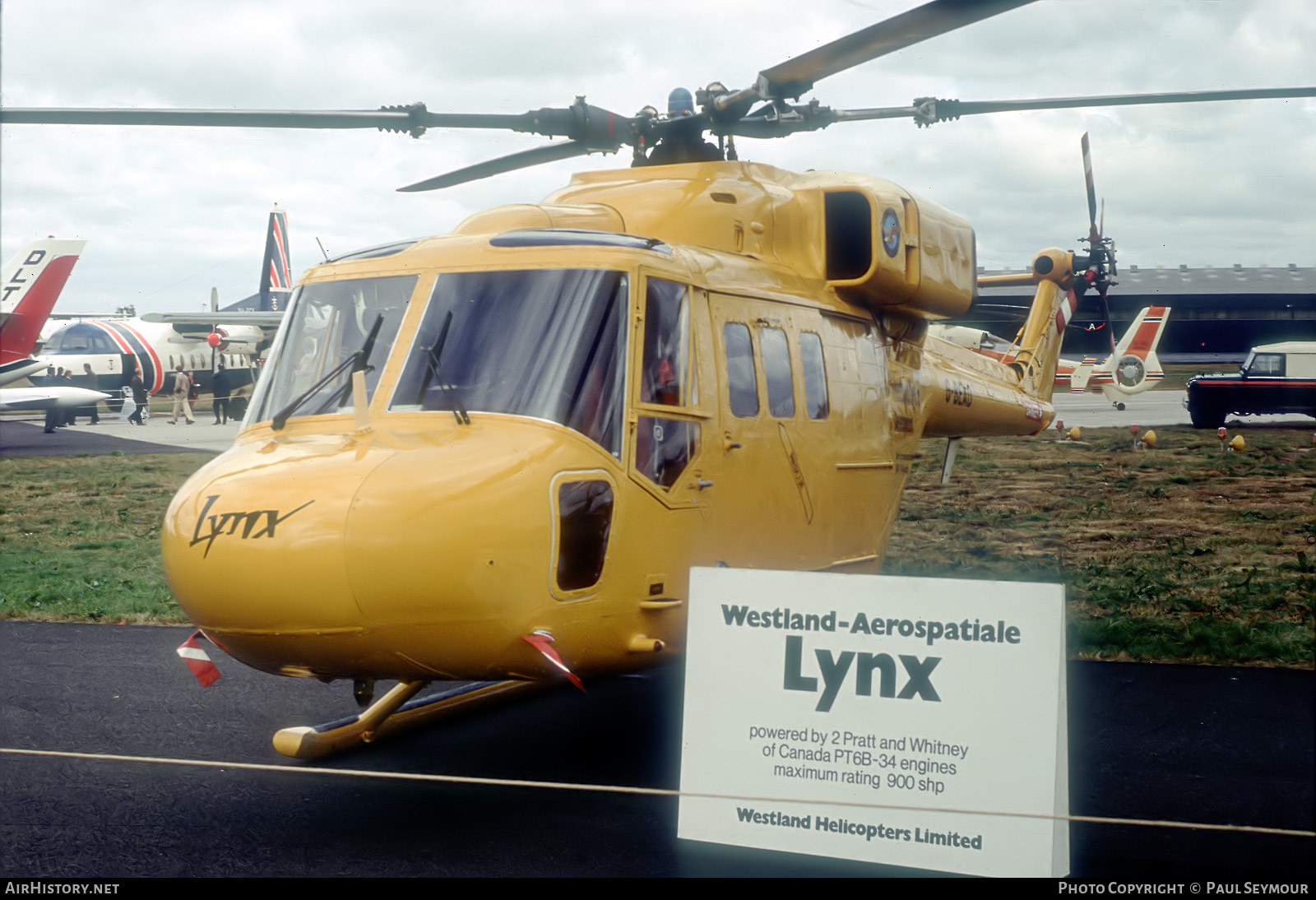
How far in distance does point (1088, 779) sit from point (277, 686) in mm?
4406

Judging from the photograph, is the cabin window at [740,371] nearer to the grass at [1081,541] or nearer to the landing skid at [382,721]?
the landing skid at [382,721]

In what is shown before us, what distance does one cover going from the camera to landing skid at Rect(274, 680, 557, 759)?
16.9ft

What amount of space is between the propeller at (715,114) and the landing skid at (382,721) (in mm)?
2655

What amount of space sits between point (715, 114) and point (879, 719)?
3.75m

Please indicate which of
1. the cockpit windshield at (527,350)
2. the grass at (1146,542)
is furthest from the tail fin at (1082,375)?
the cockpit windshield at (527,350)

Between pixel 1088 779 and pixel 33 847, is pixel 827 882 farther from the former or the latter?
pixel 33 847

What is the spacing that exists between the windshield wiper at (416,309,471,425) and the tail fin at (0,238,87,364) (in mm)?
24049

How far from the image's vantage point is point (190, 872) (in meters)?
3.96

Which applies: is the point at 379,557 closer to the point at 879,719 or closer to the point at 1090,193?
the point at 879,719

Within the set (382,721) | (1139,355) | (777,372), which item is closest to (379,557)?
(382,721)

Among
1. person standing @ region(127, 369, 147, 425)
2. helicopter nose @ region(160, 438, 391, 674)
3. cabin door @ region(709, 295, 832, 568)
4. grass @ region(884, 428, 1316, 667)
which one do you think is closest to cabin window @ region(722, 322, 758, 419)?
cabin door @ region(709, 295, 832, 568)

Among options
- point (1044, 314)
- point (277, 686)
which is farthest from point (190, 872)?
point (1044, 314)

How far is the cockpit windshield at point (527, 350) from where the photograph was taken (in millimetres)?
4461

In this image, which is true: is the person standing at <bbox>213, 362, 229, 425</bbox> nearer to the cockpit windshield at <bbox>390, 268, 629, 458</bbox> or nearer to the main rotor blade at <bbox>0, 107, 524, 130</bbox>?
the main rotor blade at <bbox>0, 107, 524, 130</bbox>
